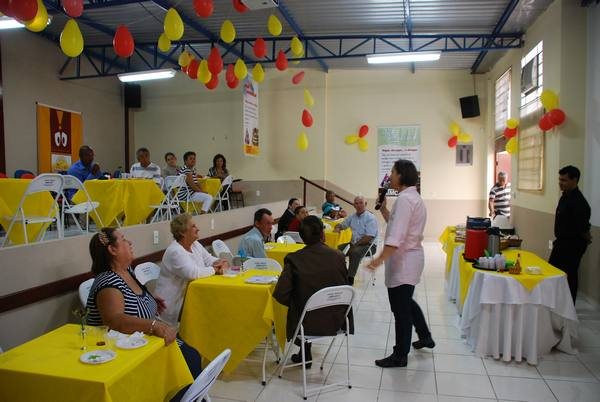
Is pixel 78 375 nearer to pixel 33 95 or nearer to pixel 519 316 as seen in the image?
pixel 519 316

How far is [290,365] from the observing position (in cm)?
298

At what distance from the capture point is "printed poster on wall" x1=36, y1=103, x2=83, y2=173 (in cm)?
852

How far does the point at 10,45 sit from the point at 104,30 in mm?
1780

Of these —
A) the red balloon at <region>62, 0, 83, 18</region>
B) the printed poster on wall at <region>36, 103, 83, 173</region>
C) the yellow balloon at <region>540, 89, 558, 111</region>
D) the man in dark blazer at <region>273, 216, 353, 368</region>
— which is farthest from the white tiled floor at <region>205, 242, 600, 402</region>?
the printed poster on wall at <region>36, 103, 83, 173</region>

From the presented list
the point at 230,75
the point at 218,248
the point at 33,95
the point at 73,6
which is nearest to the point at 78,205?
the point at 218,248

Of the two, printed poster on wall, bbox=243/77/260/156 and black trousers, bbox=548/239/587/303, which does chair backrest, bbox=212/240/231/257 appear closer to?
black trousers, bbox=548/239/587/303

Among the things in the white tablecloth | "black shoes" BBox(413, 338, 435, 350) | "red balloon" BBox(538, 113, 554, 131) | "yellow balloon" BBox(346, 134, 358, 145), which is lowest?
"black shoes" BBox(413, 338, 435, 350)

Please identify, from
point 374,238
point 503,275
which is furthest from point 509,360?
point 374,238

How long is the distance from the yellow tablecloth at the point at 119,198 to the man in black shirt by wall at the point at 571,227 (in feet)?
13.8

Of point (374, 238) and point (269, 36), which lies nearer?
point (374, 238)

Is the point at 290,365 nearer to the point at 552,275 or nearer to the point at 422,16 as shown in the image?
the point at 552,275

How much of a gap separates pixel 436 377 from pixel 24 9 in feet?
14.4

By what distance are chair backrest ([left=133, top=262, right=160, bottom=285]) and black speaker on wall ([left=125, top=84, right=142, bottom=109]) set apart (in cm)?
851

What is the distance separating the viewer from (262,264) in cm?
348
